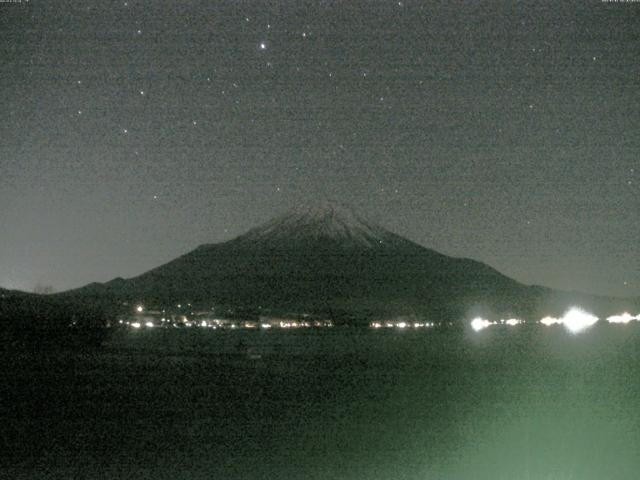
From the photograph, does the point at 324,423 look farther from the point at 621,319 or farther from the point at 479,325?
the point at 621,319

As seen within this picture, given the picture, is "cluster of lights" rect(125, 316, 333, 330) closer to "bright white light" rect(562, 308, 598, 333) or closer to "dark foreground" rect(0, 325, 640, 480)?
"bright white light" rect(562, 308, 598, 333)

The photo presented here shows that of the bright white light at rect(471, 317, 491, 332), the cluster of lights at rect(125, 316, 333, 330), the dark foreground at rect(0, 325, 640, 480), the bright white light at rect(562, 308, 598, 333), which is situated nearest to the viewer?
the dark foreground at rect(0, 325, 640, 480)

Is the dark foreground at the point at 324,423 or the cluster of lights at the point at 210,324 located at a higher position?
the cluster of lights at the point at 210,324

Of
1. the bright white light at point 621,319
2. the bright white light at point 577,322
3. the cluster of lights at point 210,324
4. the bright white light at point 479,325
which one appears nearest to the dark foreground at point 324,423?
the bright white light at point 577,322

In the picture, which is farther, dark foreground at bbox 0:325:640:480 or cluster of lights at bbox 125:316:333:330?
cluster of lights at bbox 125:316:333:330

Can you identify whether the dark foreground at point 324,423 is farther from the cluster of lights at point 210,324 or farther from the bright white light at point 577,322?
the cluster of lights at point 210,324

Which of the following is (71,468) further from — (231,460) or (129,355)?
(129,355)

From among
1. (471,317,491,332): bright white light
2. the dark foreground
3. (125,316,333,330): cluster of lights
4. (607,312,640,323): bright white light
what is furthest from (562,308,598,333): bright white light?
the dark foreground

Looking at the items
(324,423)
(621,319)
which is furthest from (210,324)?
(324,423)
